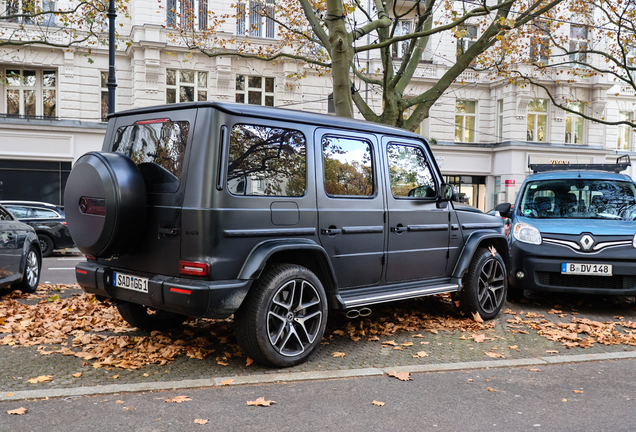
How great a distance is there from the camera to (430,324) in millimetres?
6602

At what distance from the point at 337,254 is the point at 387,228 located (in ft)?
2.39

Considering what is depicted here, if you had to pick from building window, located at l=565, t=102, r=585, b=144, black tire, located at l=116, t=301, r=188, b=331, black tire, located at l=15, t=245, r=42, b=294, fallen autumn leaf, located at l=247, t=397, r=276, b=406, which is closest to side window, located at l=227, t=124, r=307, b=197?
fallen autumn leaf, located at l=247, t=397, r=276, b=406

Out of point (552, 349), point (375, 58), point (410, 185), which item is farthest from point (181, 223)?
point (375, 58)

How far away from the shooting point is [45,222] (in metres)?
15.4

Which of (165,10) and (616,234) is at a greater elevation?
(165,10)

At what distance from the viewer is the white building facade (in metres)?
23.5

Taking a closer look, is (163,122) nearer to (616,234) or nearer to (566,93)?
(616,234)

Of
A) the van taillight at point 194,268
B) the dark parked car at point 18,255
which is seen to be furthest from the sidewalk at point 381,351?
the dark parked car at point 18,255

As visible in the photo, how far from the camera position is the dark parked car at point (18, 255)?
7738 mm

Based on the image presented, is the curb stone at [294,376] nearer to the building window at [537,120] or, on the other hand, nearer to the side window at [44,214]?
the side window at [44,214]

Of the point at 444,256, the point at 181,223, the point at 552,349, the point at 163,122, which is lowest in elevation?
the point at 552,349

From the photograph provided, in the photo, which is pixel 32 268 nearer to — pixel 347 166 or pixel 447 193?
pixel 347 166

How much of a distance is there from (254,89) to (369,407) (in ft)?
76.7

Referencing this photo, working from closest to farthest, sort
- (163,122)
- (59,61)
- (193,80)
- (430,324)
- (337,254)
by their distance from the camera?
1. (163,122)
2. (337,254)
3. (430,324)
4. (59,61)
5. (193,80)
